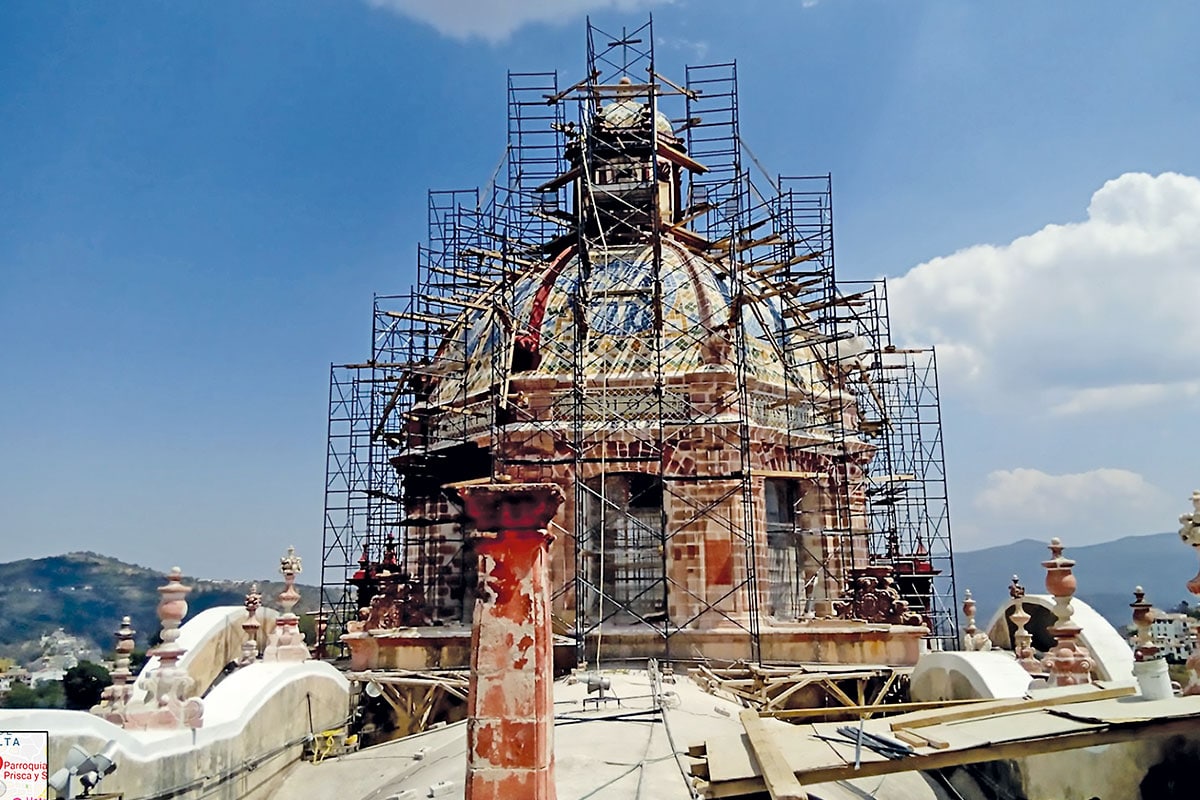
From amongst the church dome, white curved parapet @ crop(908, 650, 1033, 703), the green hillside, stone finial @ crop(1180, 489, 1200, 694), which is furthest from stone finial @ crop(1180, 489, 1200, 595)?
the green hillside

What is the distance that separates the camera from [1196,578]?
918 cm

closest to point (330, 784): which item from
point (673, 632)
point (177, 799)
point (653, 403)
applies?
point (177, 799)

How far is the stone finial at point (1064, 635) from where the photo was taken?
12.4m

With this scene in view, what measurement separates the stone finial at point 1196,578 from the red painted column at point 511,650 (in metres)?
5.86

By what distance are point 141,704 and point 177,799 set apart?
1.26 m

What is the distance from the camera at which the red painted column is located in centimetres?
692

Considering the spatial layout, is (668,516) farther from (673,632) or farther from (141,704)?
(141,704)

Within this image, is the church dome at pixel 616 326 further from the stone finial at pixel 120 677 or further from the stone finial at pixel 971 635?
the stone finial at pixel 120 677

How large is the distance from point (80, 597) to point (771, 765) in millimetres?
110981

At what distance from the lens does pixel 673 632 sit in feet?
59.3

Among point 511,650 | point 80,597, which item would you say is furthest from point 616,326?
point 80,597

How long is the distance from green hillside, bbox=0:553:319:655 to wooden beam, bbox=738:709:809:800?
8763cm

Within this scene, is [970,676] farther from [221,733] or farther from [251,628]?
[251,628]

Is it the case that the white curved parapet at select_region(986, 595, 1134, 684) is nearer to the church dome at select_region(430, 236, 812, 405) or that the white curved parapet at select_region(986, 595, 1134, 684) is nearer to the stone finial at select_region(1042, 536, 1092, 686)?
the stone finial at select_region(1042, 536, 1092, 686)
